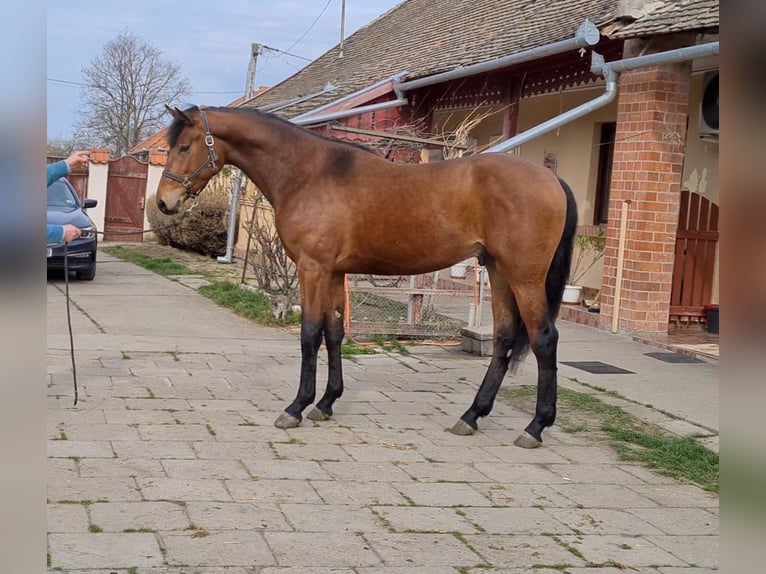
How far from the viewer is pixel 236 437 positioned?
5527 millimetres

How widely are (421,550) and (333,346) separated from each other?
8.17 feet

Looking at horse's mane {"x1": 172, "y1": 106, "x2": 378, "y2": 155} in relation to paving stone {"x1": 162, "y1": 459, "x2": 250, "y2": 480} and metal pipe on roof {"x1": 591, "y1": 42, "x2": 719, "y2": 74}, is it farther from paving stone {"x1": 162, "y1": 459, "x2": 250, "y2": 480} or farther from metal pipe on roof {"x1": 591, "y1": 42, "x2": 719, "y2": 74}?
metal pipe on roof {"x1": 591, "y1": 42, "x2": 719, "y2": 74}

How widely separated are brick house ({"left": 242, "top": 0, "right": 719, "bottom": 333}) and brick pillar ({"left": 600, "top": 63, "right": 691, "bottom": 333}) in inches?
0.5

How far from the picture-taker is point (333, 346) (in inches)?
242

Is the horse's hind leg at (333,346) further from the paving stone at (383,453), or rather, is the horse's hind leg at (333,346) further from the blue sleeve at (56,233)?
the blue sleeve at (56,233)

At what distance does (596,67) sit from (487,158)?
557cm

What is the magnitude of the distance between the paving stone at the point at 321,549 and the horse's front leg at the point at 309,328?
193 centimetres

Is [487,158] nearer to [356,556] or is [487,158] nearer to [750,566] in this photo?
[356,556]

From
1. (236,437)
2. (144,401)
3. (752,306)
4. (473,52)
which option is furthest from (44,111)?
(473,52)

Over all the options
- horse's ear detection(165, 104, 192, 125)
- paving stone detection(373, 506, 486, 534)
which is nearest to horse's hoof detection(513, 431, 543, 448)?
paving stone detection(373, 506, 486, 534)

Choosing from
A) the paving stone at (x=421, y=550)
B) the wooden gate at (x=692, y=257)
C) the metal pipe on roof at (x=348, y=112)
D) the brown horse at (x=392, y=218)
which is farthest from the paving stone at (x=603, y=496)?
the metal pipe on roof at (x=348, y=112)

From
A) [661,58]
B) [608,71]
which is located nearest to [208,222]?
[608,71]

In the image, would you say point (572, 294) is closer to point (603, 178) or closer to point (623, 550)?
point (603, 178)

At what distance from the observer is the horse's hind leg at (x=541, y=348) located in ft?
18.4
